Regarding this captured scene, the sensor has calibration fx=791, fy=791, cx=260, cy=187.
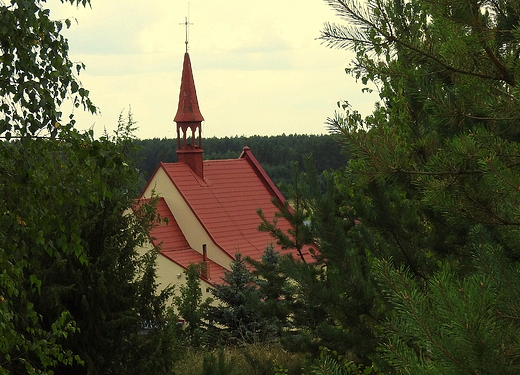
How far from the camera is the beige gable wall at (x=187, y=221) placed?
31391 mm

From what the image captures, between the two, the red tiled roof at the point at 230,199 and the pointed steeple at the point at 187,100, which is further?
the pointed steeple at the point at 187,100

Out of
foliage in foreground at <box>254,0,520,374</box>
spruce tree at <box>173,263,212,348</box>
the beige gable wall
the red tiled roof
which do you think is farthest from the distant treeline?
foliage in foreground at <box>254,0,520,374</box>

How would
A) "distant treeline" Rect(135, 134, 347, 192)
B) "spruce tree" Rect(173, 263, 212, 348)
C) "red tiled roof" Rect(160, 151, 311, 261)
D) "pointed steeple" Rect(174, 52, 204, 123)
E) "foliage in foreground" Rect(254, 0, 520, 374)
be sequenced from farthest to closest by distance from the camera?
"distant treeline" Rect(135, 134, 347, 192) → "pointed steeple" Rect(174, 52, 204, 123) → "red tiled roof" Rect(160, 151, 311, 261) → "spruce tree" Rect(173, 263, 212, 348) → "foliage in foreground" Rect(254, 0, 520, 374)

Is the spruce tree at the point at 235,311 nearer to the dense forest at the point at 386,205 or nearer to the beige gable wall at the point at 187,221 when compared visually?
the dense forest at the point at 386,205

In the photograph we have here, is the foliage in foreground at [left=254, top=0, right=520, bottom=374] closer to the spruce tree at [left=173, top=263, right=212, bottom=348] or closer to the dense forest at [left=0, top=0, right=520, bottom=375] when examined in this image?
the dense forest at [left=0, top=0, right=520, bottom=375]

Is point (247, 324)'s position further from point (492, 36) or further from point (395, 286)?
point (395, 286)

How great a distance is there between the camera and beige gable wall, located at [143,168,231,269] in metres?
31.4

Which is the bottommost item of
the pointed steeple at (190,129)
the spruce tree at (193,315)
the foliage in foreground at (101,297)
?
the spruce tree at (193,315)

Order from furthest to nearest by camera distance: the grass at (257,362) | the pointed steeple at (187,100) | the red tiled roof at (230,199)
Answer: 1. the pointed steeple at (187,100)
2. the red tiled roof at (230,199)
3. the grass at (257,362)

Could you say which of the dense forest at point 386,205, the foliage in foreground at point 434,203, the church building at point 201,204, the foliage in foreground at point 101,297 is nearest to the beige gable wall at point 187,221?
the church building at point 201,204


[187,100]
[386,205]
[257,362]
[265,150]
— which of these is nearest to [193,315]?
Result: [257,362]

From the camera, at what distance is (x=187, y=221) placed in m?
32.6

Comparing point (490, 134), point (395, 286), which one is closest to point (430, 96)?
point (490, 134)

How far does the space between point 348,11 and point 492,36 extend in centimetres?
84
